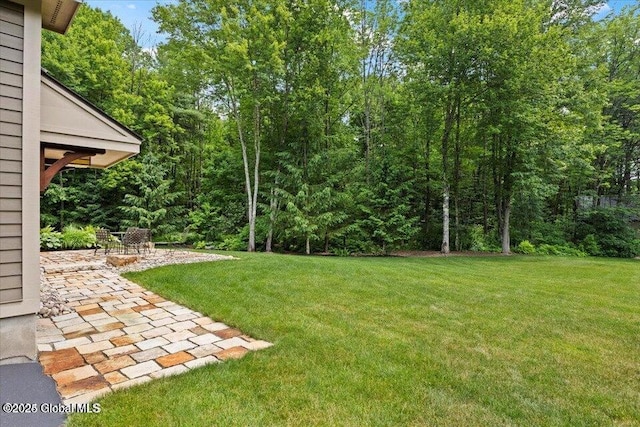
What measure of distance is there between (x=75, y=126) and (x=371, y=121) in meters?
14.3

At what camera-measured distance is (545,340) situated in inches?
152

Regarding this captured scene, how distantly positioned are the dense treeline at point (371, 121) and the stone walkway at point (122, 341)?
7904mm

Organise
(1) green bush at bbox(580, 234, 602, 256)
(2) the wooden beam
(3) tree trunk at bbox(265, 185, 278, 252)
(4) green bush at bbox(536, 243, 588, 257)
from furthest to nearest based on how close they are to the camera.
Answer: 1. (1) green bush at bbox(580, 234, 602, 256)
2. (4) green bush at bbox(536, 243, 588, 257)
3. (3) tree trunk at bbox(265, 185, 278, 252)
4. (2) the wooden beam

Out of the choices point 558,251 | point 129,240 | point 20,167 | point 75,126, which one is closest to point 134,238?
point 129,240

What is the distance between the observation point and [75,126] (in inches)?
135

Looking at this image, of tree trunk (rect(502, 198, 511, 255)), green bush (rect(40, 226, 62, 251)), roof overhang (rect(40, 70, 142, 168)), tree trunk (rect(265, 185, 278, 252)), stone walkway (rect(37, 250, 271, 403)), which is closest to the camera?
stone walkway (rect(37, 250, 271, 403))

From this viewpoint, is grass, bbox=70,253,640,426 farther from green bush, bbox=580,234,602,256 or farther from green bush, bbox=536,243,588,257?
green bush, bbox=580,234,602,256

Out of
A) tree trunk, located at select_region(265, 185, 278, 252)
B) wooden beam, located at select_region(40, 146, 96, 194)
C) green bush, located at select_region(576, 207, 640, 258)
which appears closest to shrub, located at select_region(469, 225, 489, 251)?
green bush, located at select_region(576, 207, 640, 258)

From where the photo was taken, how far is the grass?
2324 millimetres

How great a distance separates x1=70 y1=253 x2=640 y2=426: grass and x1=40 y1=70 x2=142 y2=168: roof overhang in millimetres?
2310

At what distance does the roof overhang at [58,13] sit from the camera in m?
3.05

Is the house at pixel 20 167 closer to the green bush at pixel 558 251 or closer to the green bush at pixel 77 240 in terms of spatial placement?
the green bush at pixel 77 240

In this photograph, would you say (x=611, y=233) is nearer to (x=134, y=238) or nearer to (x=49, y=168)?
(x=134, y=238)

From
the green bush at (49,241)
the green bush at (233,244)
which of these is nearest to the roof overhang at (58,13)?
the green bush at (49,241)
